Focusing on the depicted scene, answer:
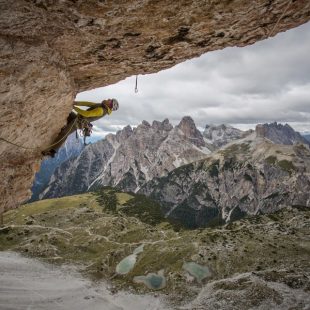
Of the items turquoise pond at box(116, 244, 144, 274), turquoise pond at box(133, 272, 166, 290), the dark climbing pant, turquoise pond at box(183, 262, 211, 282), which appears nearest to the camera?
the dark climbing pant

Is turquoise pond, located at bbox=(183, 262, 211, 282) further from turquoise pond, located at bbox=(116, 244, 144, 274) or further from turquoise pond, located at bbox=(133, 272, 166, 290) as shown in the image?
turquoise pond, located at bbox=(116, 244, 144, 274)

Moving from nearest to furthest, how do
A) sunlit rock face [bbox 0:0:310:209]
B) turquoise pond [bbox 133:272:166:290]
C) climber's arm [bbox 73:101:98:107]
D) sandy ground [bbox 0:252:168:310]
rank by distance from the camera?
1. sunlit rock face [bbox 0:0:310:209]
2. climber's arm [bbox 73:101:98:107]
3. sandy ground [bbox 0:252:168:310]
4. turquoise pond [bbox 133:272:166:290]

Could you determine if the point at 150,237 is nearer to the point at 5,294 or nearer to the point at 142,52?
the point at 5,294

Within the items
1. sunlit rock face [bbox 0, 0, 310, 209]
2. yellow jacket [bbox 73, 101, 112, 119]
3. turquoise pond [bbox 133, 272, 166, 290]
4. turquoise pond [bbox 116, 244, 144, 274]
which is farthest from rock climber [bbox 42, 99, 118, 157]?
turquoise pond [bbox 116, 244, 144, 274]

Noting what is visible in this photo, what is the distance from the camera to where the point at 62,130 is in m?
24.6

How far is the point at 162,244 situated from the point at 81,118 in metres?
96.7

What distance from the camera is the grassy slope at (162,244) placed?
92.7 meters

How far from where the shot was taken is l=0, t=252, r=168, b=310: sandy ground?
81438 millimetres

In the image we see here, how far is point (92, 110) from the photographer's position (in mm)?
25578

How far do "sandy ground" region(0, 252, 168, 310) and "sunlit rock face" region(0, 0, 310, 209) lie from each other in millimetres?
69252

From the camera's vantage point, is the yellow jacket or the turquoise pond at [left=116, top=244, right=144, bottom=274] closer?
the yellow jacket

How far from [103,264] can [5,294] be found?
31.5 m

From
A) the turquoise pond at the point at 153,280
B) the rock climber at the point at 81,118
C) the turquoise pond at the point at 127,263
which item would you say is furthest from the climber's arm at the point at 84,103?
the turquoise pond at the point at 127,263

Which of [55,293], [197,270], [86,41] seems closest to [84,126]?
[86,41]
